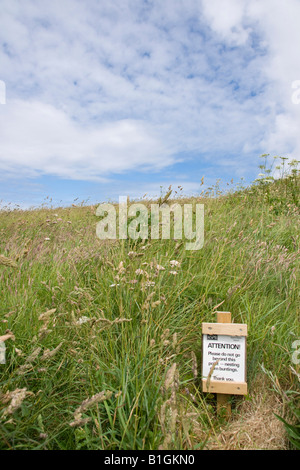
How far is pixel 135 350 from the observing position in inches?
91.8

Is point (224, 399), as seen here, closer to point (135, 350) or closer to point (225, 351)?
point (225, 351)

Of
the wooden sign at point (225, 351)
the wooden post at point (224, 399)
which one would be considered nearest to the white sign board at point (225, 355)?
the wooden sign at point (225, 351)

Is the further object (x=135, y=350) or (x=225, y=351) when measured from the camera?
(x=225, y=351)

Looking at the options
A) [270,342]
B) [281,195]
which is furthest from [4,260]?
[281,195]

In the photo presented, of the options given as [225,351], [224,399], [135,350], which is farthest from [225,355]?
[135,350]

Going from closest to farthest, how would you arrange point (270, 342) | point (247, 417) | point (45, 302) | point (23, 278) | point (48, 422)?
point (48, 422)
point (247, 417)
point (270, 342)
point (45, 302)
point (23, 278)

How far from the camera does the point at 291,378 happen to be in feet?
8.02

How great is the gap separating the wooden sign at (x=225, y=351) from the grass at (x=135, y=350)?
165mm

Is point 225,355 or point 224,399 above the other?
point 225,355

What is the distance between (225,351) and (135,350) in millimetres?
714

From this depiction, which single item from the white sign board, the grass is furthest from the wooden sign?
the grass

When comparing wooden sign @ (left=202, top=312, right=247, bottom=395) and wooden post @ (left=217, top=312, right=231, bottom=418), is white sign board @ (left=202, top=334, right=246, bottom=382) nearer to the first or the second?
wooden sign @ (left=202, top=312, right=247, bottom=395)
